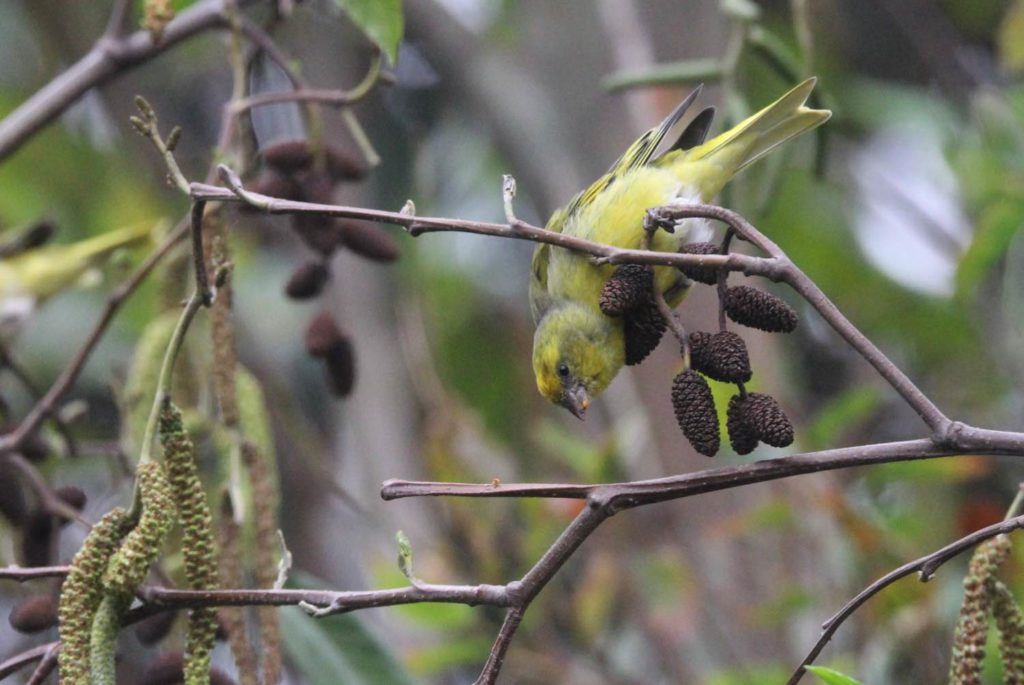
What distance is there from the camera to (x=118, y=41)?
2.52 metres

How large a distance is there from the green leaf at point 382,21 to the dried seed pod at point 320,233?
0.31 meters

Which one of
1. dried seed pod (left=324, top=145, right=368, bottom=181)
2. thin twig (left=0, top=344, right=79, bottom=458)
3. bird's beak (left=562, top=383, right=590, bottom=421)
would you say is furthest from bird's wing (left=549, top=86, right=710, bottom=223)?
thin twig (left=0, top=344, right=79, bottom=458)

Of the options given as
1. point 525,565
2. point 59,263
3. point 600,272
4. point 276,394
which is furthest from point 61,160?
point 600,272

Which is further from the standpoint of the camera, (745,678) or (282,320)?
(282,320)

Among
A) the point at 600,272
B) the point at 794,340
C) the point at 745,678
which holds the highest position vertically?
the point at 600,272

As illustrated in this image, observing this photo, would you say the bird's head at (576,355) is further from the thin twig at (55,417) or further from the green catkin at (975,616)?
the green catkin at (975,616)

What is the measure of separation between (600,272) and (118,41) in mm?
1112

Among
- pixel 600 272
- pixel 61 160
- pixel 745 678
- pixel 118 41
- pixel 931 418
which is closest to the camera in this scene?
pixel 931 418

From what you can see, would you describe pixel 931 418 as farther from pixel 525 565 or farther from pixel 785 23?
pixel 785 23

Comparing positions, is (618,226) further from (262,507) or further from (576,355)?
(262,507)

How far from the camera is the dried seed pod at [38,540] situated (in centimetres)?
200

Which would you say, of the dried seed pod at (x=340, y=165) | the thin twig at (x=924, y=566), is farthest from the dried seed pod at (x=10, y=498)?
the thin twig at (x=924, y=566)

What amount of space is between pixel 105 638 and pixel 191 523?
18 cm

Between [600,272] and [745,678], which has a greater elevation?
[600,272]
